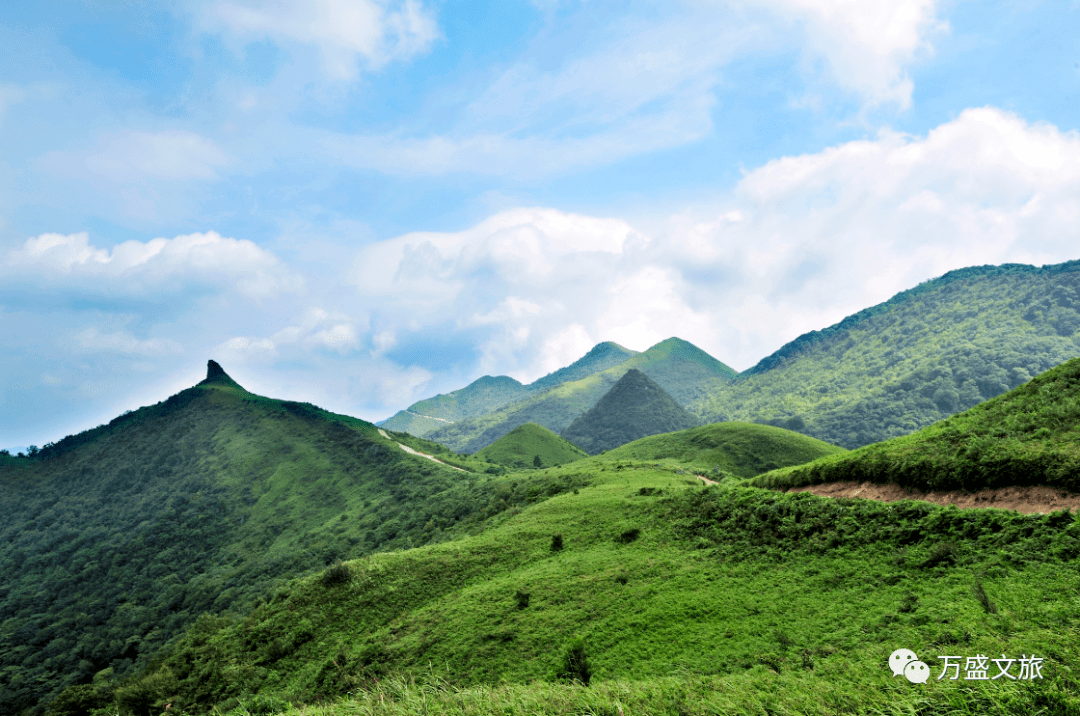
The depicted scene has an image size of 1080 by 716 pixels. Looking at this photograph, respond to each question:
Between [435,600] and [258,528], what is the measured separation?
9925cm

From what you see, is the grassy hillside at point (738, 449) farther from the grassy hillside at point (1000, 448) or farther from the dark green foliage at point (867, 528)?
the grassy hillside at point (1000, 448)

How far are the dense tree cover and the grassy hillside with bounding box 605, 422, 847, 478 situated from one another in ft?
180

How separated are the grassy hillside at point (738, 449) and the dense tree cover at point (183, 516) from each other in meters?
54.7

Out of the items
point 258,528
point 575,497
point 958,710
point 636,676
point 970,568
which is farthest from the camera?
point 258,528

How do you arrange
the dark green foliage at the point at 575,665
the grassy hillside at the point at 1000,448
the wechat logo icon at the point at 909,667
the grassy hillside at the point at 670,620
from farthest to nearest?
the grassy hillside at the point at 1000,448 → the dark green foliage at the point at 575,665 → the grassy hillside at the point at 670,620 → the wechat logo icon at the point at 909,667

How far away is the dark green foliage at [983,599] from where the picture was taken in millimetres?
17508

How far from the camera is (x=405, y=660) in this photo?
3078 cm

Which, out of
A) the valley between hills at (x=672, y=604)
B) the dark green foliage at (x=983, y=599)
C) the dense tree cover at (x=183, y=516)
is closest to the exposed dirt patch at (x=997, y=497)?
the valley between hills at (x=672, y=604)

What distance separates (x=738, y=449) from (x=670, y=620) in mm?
108978

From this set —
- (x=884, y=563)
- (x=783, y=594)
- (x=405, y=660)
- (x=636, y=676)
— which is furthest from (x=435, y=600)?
(x=884, y=563)

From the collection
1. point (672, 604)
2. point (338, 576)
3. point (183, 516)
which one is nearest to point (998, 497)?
point (672, 604)

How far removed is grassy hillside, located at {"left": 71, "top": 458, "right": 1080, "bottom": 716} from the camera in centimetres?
1328

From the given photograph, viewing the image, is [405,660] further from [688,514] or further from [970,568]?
[970,568]

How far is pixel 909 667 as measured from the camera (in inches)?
535
